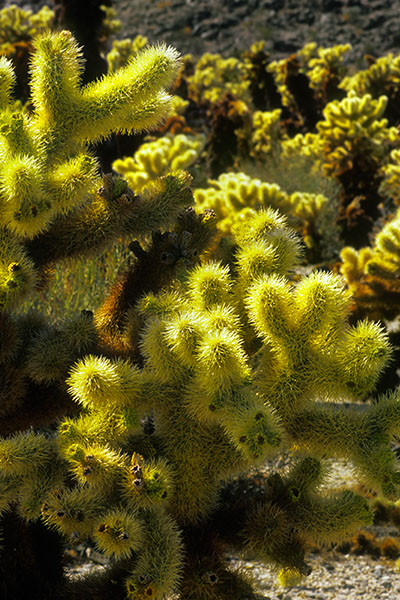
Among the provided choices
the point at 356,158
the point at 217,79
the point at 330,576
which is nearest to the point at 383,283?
the point at 330,576

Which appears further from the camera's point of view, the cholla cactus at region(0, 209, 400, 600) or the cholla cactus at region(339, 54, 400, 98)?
→ the cholla cactus at region(339, 54, 400, 98)

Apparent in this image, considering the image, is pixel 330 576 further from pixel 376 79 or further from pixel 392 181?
pixel 376 79

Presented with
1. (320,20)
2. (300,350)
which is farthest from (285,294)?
(320,20)

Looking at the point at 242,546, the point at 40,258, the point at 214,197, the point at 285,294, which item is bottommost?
the point at 214,197

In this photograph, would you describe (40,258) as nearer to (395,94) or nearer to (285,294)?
(285,294)

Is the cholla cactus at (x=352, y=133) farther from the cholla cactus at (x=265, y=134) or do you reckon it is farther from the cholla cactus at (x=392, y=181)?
the cholla cactus at (x=265, y=134)

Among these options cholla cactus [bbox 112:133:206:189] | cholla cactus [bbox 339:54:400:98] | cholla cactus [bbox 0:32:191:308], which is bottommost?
cholla cactus [bbox 339:54:400:98]

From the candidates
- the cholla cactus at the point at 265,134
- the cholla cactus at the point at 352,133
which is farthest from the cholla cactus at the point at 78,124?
the cholla cactus at the point at 265,134

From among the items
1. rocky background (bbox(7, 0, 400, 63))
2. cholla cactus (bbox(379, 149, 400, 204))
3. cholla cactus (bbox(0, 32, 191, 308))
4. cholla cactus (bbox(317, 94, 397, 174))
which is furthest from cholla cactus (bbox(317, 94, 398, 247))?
rocky background (bbox(7, 0, 400, 63))

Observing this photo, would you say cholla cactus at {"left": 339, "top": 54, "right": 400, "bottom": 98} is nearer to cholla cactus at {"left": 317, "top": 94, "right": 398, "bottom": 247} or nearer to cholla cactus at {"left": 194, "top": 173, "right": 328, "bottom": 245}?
cholla cactus at {"left": 317, "top": 94, "right": 398, "bottom": 247}

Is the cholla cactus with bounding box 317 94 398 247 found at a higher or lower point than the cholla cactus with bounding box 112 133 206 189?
lower
